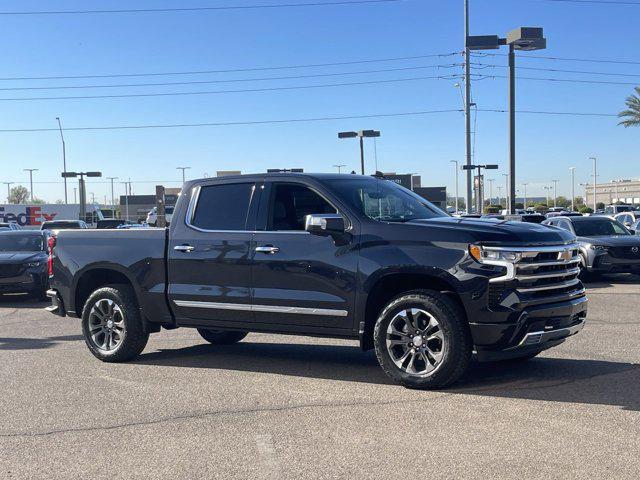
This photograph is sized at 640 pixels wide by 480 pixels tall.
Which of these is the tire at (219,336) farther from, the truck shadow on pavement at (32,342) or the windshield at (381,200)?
the windshield at (381,200)

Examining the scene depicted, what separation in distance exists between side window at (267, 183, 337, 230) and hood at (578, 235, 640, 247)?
11.2m

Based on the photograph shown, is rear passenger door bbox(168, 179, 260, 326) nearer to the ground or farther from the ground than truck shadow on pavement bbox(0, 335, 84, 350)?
farther from the ground

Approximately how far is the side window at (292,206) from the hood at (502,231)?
1033 mm

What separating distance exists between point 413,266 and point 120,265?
11.4 ft

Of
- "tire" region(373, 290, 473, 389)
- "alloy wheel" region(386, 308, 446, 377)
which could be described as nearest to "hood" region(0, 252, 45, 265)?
"tire" region(373, 290, 473, 389)

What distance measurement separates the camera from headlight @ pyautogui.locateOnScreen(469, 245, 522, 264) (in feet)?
20.0

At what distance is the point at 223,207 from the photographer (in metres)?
7.62

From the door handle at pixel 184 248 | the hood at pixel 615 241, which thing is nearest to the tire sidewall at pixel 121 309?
the door handle at pixel 184 248

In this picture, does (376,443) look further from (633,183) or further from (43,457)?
(633,183)

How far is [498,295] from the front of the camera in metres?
6.08

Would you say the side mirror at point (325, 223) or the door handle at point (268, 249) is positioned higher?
the side mirror at point (325, 223)

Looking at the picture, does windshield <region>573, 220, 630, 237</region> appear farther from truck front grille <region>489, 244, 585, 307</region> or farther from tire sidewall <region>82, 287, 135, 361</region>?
tire sidewall <region>82, 287, 135, 361</region>

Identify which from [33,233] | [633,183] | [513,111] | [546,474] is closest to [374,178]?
[546,474]

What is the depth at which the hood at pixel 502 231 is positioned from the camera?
615 centimetres
